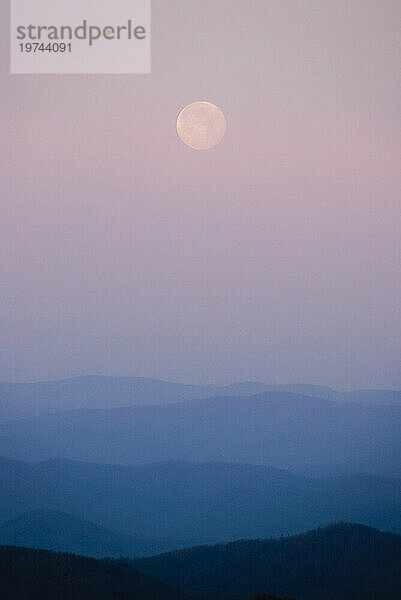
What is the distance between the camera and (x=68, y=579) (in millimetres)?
2684

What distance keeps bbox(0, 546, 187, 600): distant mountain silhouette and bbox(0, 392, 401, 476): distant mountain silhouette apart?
16.2 inches

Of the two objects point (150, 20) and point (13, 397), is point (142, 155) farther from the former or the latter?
point (13, 397)

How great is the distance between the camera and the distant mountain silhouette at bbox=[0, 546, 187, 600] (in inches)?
104

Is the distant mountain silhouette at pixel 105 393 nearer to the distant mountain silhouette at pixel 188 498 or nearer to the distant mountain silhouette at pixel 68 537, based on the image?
the distant mountain silhouette at pixel 188 498

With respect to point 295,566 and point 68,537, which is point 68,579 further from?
point 295,566

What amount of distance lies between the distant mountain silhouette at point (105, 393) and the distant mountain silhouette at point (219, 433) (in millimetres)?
28

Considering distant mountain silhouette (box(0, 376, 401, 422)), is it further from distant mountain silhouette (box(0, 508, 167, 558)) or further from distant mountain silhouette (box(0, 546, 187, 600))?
distant mountain silhouette (box(0, 546, 187, 600))

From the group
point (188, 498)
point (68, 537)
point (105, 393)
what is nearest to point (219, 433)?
point (188, 498)

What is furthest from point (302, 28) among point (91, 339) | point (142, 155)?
point (91, 339)

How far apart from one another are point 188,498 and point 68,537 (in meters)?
0.53

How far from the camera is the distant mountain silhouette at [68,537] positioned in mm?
2869

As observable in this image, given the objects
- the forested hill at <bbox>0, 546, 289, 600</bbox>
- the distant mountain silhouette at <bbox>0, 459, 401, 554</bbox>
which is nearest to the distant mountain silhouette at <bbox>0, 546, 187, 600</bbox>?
the forested hill at <bbox>0, 546, 289, 600</bbox>

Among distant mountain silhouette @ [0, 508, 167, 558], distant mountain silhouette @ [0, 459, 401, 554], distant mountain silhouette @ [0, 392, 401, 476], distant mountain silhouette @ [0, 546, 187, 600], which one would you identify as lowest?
distant mountain silhouette @ [0, 546, 187, 600]

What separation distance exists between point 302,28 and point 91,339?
1.65 meters
